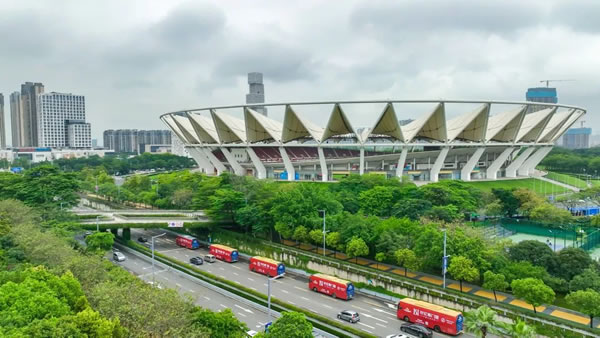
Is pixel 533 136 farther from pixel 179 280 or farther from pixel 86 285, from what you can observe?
pixel 86 285

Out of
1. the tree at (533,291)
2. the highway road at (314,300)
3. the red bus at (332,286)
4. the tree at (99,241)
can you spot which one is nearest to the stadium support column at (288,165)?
Result: the highway road at (314,300)

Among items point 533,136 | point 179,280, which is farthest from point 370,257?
point 533,136

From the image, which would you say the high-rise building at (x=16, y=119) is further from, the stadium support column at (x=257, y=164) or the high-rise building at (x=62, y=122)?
the stadium support column at (x=257, y=164)

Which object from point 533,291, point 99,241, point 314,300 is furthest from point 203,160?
point 533,291

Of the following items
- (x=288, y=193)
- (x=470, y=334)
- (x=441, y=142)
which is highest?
(x=441, y=142)

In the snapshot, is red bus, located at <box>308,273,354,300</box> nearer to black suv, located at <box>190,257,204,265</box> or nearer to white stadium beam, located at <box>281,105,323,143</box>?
black suv, located at <box>190,257,204,265</box>

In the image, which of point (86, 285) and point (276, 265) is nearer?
point (86, 285)

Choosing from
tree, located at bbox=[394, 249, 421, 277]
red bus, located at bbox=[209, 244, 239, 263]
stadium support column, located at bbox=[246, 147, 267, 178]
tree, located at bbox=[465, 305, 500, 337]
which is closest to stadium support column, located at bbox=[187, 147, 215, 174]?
stadium support column, located at bbox=[246, 147, 267, 178]
